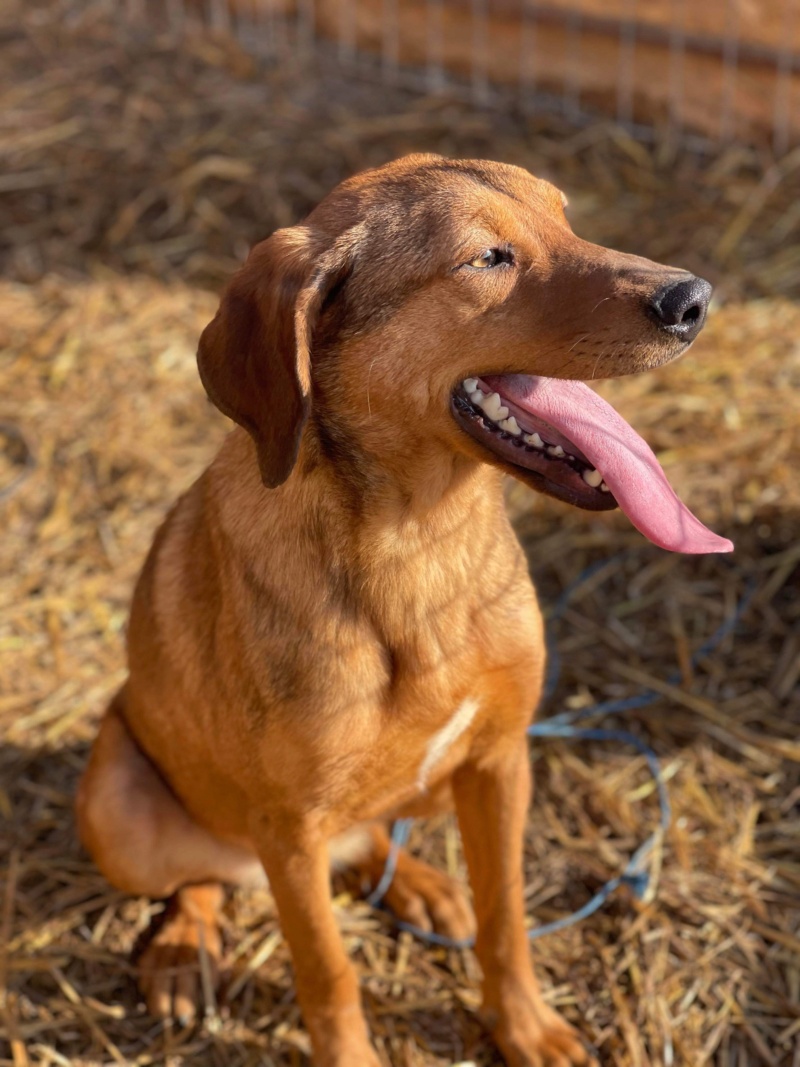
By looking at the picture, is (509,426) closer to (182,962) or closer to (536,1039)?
(536,1039)

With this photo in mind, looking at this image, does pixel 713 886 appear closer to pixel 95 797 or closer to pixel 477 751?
pixel 477 751

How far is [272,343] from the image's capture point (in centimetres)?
281

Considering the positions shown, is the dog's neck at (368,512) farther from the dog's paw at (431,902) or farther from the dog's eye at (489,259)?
the dog's paw at (431,902)

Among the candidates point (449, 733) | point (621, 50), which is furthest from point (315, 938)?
point (621, 50)

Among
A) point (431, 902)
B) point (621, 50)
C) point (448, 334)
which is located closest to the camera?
point (448, 334)

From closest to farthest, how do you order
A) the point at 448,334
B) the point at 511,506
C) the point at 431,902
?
the point at 448,334, the point at 431,902, the point at 511,506

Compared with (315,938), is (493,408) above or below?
above

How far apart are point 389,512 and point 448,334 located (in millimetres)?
442

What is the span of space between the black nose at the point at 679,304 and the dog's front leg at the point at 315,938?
1470 mm

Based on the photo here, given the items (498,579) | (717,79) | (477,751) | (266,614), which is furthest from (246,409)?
(717,79)

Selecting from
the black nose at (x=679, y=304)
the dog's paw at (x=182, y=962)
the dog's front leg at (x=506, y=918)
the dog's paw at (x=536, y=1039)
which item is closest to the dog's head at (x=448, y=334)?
the black nose at (x=679, y=304)

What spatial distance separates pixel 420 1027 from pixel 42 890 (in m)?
1.36

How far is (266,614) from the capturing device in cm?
312

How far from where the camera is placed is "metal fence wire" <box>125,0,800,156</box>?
713cm
